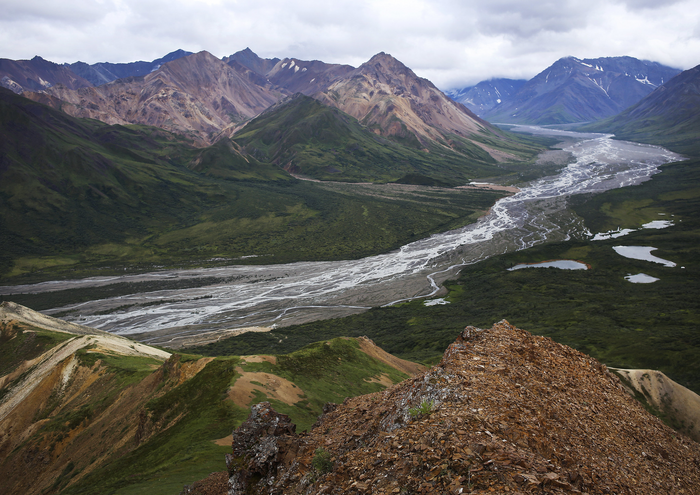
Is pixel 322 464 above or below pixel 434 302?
above

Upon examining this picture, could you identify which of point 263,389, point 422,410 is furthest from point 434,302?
point 422,410

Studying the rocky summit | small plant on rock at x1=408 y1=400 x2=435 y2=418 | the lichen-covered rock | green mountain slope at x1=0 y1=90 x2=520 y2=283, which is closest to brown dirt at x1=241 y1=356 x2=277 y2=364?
the rocky summit

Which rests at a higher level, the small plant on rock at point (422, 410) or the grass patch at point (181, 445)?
the small plant on rock at point (422, 410)

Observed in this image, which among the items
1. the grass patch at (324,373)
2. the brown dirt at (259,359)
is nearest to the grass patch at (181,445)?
the brown dirt at (259,359)

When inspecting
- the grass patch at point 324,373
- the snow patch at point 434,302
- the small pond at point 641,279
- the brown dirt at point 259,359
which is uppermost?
the brown dirt at point 259,359

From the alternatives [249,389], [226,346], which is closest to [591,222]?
[226,346]

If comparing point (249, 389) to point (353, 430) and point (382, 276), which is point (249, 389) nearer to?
point (353, 430)

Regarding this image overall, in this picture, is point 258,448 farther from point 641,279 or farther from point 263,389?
point 641,279

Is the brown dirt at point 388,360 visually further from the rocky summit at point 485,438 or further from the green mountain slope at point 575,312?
the rocky summit at point 485,438
